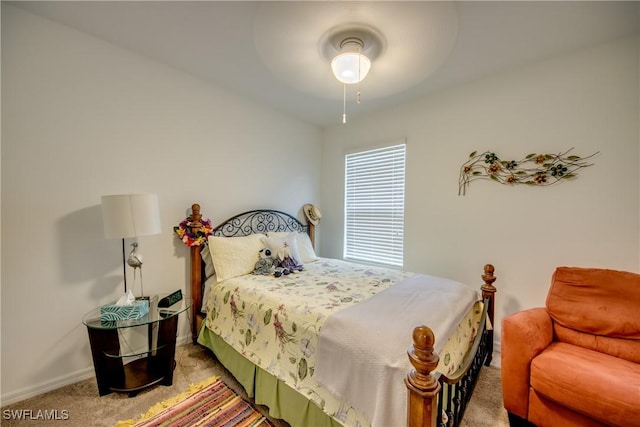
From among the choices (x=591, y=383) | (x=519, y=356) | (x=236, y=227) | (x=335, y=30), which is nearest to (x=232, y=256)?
(x=236, y=227)

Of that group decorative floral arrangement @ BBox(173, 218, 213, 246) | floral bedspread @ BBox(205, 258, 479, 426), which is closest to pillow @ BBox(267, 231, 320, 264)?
floral bedspread @ BBox(205, 258, 479, 426)

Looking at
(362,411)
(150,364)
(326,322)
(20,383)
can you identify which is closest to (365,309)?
(326,322)

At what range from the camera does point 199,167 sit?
263 centimetres

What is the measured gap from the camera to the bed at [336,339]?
1150 millimetres

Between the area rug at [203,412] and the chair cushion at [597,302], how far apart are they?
215 cm

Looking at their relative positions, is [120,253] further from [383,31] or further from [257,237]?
[383,31]

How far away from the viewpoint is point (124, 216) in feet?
5.89

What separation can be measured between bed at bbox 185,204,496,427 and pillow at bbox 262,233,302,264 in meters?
0.04

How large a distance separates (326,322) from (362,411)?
442 millimetres

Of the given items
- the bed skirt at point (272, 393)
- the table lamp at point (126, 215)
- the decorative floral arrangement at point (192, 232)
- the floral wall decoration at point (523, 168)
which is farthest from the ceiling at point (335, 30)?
the bed skirt at point (272, 393)

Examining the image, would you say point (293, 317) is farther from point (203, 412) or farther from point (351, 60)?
point (351, 60)

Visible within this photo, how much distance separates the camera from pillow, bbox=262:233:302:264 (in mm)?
2621

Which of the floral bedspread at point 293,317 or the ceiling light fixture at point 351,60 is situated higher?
the ceiling light fixture at point 351,60

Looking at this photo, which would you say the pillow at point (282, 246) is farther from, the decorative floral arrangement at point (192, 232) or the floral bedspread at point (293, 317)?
the decorative floral arrangement at point (192, 232)
